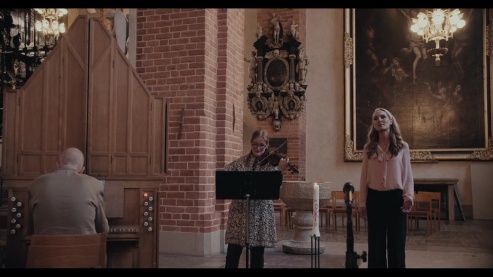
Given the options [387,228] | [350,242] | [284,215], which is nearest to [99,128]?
[350,242]

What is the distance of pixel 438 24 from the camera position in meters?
10.3

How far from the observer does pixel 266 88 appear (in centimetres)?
1273

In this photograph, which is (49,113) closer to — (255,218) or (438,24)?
(255,218)

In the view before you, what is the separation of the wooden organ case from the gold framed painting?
848 cm

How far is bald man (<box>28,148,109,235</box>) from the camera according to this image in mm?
3658

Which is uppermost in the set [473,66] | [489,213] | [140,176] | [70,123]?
[473,66]

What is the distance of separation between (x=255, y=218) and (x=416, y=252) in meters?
3.34

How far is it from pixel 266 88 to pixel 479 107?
5094 mm

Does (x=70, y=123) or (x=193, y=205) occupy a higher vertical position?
(x=70, y=123)

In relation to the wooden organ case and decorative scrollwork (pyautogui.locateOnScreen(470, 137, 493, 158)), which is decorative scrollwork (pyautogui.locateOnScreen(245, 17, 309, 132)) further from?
the wooden organ case
